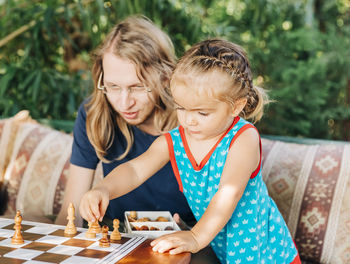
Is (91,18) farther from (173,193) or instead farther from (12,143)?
(173,193)

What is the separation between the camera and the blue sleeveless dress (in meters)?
1.54

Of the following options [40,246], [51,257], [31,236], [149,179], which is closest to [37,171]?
[149,179]

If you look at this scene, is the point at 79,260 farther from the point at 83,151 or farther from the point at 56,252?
the point at 83,151

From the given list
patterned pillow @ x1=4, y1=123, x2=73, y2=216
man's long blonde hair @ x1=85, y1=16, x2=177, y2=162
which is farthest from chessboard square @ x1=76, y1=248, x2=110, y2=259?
patterned pillow @ x1=4, y1=123, x2=73, y2=216

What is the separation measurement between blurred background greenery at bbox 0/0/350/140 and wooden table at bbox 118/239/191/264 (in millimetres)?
2304

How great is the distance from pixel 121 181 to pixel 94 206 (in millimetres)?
216

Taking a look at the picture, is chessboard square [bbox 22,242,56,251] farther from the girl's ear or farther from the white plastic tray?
the girl's ear

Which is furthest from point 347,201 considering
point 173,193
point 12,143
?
point 12,143

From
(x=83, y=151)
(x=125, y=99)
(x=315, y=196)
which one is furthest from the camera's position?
(x=315, y=196)

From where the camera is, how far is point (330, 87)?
16.0ft

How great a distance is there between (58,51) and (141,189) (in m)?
2.50

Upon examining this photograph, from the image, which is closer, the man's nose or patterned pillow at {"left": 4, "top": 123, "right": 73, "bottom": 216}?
the man's nose

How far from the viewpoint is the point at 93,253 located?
121cm

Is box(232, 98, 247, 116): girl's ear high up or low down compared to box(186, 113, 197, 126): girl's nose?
up
